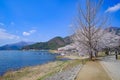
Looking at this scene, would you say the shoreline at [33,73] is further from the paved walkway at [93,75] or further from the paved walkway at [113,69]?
the paved walkway at [93,75]

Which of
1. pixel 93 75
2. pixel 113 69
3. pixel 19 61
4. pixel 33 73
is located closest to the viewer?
pixel 93 75

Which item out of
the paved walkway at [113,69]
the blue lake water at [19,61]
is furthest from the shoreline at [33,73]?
the blue lake water at [19,61]

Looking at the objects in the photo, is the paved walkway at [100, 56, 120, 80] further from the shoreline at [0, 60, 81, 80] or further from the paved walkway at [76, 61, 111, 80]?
the shoreline at [0, 60, 81, 80]

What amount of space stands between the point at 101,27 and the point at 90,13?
10.3 feet

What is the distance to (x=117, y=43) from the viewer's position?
5322cm

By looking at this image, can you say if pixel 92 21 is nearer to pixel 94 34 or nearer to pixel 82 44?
pixel 94 34

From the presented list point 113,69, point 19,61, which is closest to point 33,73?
point 113,69

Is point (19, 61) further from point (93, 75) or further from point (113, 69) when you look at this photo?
point (93, 75)

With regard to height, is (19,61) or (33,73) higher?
(19,61)

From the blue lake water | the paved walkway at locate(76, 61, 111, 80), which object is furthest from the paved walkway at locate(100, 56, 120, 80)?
the blue lake water

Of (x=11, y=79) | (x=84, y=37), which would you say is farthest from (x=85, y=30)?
(x=11, y=79)

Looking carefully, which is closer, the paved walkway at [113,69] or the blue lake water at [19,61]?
the paved walkway at [113,69]

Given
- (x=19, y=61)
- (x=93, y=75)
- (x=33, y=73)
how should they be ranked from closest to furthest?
1. (x=93, y=75)
2. (x=33, y=73)
3. (x=19, y=61)

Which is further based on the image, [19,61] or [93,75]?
[19,61]
